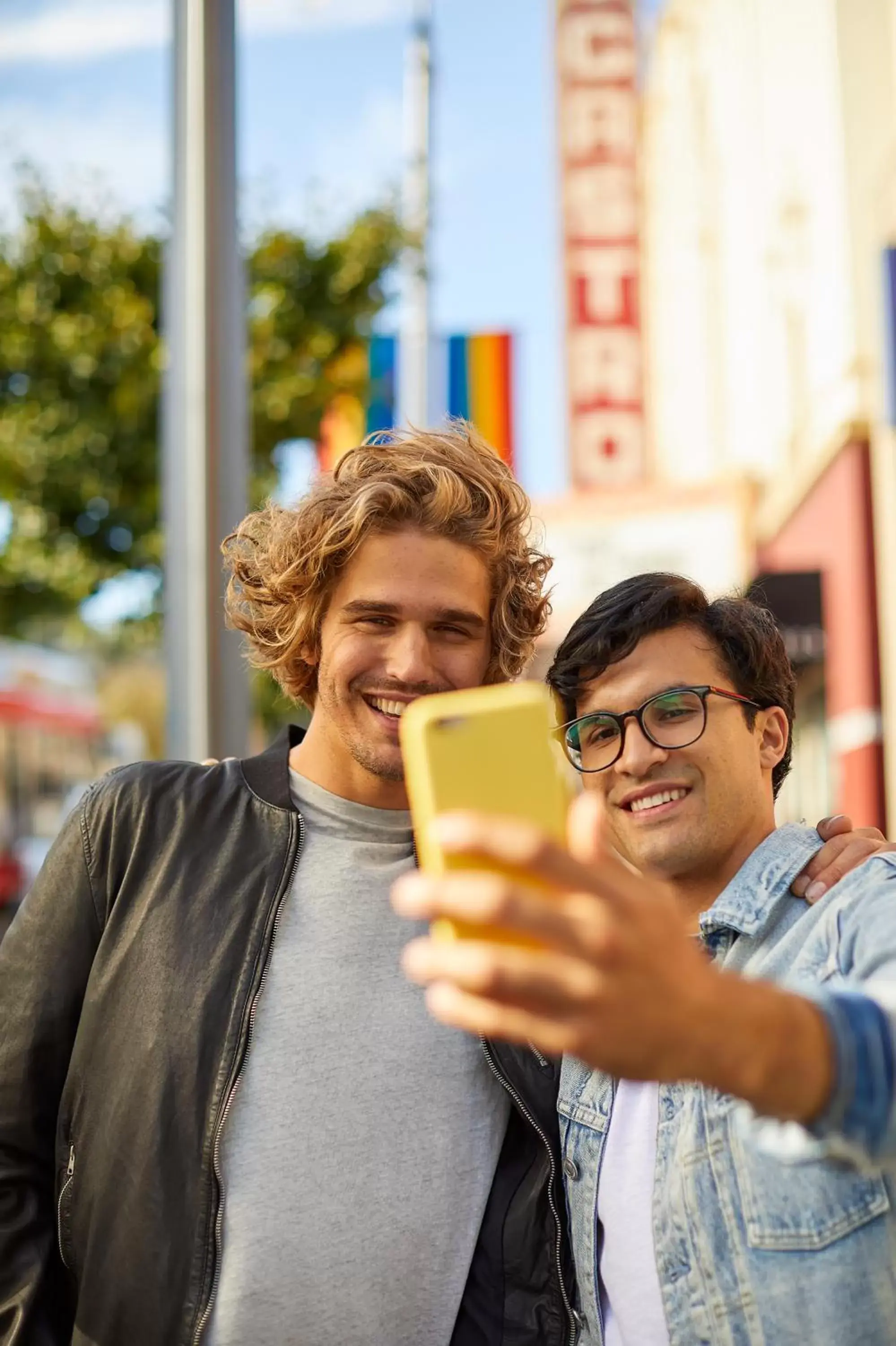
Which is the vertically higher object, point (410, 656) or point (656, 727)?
point (410, 656)

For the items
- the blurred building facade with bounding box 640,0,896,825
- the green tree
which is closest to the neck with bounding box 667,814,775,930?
the blurred building facade with bounding box 640,0,896,825

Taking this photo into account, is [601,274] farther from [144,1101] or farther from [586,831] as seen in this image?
[586,831]

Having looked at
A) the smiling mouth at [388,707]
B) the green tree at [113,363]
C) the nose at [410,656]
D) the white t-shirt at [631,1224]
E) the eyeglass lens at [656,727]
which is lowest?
the white t-shirt at [631,1224]

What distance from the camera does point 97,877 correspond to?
2256 millimetres

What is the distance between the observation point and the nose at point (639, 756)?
213 centimetres

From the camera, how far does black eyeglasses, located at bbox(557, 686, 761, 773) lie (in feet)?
7.07

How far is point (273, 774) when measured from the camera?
2469 millimetres

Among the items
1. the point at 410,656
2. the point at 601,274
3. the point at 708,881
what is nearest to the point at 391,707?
the point at 410,656

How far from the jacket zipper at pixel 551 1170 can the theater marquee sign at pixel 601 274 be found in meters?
14.0

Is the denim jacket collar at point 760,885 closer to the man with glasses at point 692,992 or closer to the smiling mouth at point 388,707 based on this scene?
the man with glasses at point 692,992

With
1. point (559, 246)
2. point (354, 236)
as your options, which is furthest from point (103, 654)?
point (354, 236)

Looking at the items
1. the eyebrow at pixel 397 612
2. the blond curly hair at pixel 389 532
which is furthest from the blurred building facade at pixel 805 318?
the eyebrow at pixel 397 612

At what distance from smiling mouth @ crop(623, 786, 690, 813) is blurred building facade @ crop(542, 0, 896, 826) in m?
3.65

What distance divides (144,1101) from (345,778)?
682 millimetres
